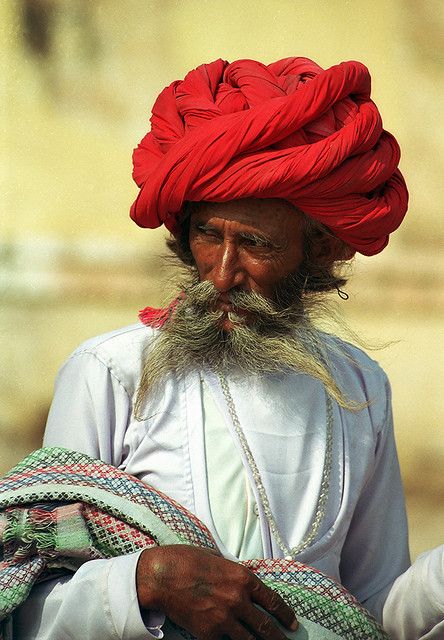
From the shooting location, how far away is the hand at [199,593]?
323 centimetres

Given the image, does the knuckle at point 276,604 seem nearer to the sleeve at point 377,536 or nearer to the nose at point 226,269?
the sleeve at point 377,536

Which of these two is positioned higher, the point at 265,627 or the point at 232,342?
the point at 232,342

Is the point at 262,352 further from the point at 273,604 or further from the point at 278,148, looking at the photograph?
the point at 273,604

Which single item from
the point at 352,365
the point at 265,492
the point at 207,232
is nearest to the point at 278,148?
the point at 207,232

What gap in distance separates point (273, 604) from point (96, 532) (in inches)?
17.3

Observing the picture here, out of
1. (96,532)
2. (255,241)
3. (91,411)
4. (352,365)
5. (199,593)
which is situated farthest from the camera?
(352,365)

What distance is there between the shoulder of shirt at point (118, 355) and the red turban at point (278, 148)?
0.40 metres

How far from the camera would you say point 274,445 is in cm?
379

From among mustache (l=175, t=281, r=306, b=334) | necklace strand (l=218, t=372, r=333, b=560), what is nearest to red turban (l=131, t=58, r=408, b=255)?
mustache (l=175, t=281, r=306, b=334)

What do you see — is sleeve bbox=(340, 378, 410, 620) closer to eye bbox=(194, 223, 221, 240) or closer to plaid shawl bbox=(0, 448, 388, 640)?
plaid shawl bbox=(0, 448, 388, 640)

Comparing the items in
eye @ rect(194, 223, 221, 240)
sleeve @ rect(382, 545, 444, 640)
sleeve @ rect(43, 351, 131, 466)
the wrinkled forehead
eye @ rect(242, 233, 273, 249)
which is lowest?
sleeve @ rect(382, 545, 444, 640)

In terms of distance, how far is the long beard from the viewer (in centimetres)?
385

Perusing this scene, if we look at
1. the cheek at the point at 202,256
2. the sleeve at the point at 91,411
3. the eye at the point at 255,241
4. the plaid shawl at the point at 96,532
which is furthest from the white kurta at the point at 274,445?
the eye at the point at 255,241

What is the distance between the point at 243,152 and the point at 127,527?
3.48 ft
